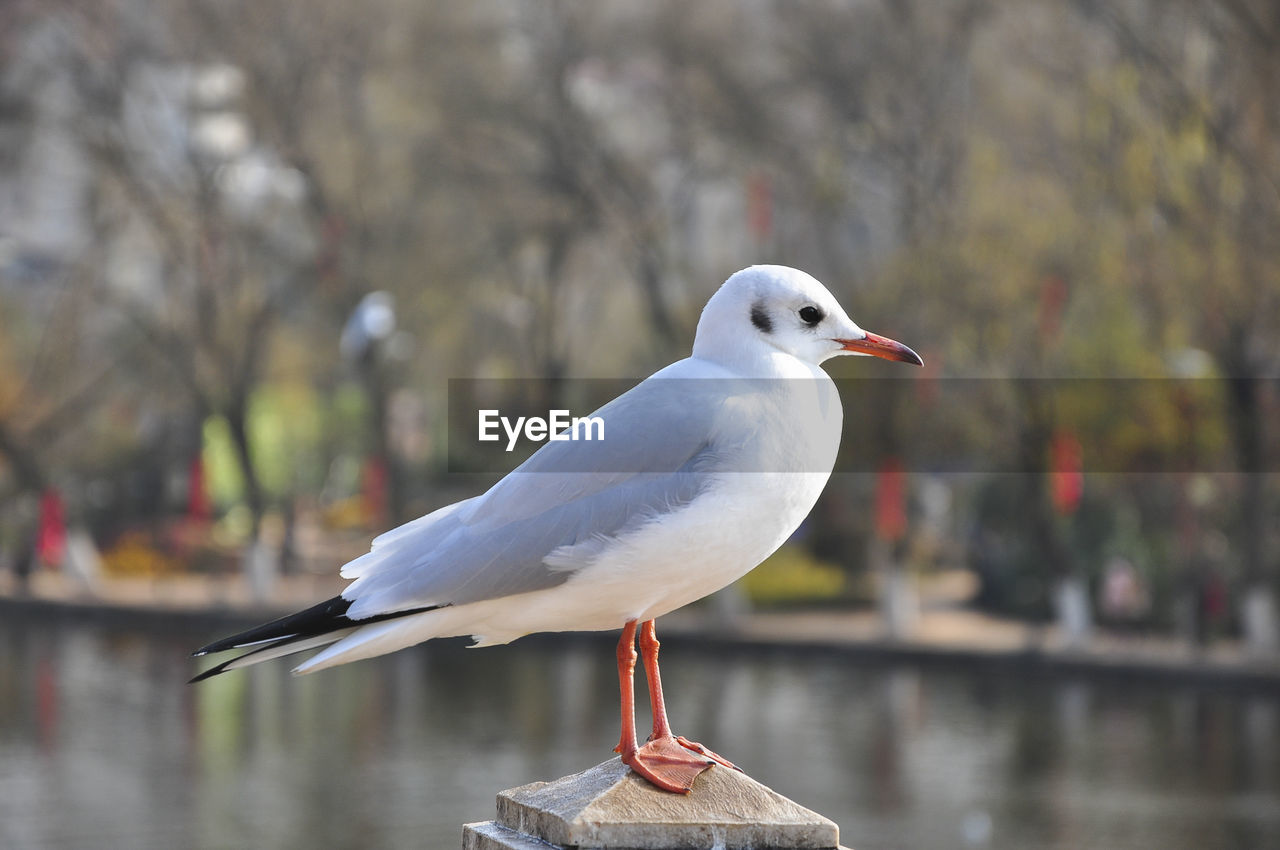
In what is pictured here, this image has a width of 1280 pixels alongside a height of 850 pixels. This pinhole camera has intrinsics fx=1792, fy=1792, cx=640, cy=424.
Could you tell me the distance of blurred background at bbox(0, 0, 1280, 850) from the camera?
16.2 meters

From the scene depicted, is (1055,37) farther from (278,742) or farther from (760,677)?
(278,742)

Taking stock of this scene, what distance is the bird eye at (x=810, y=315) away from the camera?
13.3 feet

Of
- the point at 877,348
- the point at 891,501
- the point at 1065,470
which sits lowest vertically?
the point at 877,348

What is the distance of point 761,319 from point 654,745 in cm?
105

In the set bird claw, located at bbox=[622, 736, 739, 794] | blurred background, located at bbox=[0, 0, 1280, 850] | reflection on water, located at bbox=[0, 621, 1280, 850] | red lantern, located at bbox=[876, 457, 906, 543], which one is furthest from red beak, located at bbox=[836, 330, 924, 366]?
red lantern, located at bbox=[876, 457, 906, 543]

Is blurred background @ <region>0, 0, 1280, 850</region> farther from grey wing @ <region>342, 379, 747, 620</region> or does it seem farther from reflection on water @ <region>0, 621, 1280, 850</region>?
grey wing @ <region>342, 379, 747, 620</region>

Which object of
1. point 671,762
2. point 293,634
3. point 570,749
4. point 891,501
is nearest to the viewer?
point 293,634

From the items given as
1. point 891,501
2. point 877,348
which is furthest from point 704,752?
point 891,501

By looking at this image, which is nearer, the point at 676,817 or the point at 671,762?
the point at 676,817

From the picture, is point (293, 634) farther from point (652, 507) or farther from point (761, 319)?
point (761, 319)

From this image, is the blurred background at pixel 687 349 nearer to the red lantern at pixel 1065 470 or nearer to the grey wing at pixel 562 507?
the red lantern at pixel 1065 470

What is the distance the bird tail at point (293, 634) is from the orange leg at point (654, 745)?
1.52 feet

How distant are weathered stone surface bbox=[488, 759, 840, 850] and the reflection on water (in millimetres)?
8501

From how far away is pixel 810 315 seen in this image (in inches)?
160
